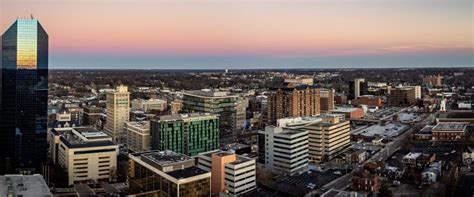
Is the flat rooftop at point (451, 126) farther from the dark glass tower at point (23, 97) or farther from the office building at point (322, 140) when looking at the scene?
the dark glass tower at point (23, 97)

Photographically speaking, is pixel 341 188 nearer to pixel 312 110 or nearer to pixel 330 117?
pixel 330 117

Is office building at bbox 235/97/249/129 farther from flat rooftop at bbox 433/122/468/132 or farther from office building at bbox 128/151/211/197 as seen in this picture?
office building at bbox 128/151/211/197

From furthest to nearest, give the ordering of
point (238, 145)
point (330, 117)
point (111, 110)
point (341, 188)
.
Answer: point (111, 110), point (238, 145), point (330, 117), point (341, 188)

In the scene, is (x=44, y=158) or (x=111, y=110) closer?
(x=44, y=158)

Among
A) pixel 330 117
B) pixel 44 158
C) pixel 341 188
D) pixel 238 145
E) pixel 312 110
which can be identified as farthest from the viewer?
pixel 312 110

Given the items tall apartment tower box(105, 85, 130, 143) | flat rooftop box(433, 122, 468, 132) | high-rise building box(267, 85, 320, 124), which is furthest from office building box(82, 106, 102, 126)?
flat rooftop box(433, 122, 468, 132)

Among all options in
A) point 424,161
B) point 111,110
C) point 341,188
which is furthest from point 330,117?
point 111,110

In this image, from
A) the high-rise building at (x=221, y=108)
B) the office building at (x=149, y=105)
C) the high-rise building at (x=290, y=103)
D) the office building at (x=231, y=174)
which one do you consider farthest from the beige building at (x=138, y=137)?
the office building at (x=149, y=105)

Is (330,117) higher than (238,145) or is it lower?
higher
